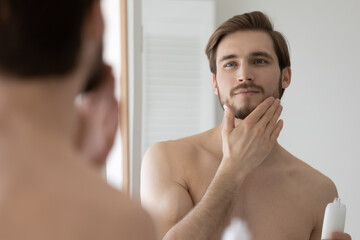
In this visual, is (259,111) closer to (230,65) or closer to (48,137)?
(230,65)

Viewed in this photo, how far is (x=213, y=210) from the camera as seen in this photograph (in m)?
1.11

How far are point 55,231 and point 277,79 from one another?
1233 mm

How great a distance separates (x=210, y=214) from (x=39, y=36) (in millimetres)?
929

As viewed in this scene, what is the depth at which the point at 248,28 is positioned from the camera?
1.38 metres

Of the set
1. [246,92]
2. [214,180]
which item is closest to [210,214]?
[214,180]

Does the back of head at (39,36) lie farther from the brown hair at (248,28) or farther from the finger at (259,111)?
the brown hair at (248,28)

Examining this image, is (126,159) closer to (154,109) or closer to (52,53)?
(154,109)

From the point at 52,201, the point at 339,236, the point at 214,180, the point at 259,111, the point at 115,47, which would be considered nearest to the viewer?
the point at 52,201

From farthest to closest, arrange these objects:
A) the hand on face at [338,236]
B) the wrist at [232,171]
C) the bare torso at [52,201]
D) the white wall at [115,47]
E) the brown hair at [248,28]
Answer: the white wall at [115,47], the brown hair at [248,28], the wrist at [232,171], the hand on face at [338,236], the bare torso at [52,201]

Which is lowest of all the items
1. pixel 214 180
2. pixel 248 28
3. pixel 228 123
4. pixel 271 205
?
pixel 271 205

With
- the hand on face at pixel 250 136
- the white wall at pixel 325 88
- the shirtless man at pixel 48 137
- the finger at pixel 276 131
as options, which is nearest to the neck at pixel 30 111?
the shirtless man at pixel 48 137

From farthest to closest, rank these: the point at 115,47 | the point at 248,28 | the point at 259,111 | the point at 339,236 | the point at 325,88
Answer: the point at 325,88 → the point at 115,47 → the point at 248,28 → the point at 259,111 → the point at 339,236

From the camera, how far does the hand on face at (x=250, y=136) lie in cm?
120

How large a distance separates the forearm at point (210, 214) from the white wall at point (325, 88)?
2.76ft
